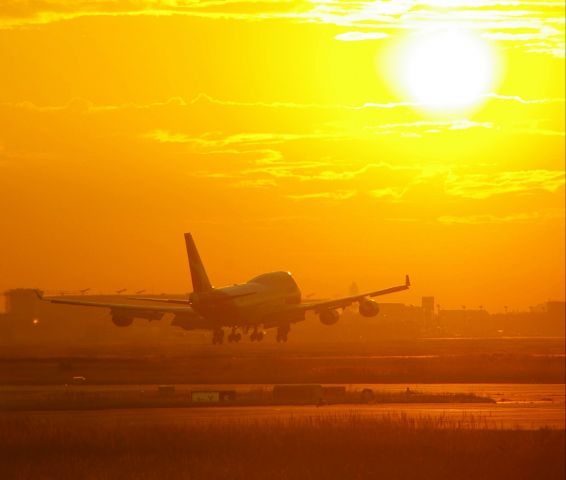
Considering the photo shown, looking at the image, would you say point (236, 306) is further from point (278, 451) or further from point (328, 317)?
point (278, 451)

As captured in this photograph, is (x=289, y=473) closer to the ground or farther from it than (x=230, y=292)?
closer to the ground

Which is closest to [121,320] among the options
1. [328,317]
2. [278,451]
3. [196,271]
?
[196,271]

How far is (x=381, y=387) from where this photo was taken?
82125mm

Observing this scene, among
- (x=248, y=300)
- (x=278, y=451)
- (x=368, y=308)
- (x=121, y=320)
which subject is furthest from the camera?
(x=368, y=308)

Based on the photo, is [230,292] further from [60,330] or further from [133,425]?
[133,425]

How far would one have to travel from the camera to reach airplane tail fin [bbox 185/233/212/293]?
9956 centimetres

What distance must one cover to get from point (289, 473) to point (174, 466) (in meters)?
4.53

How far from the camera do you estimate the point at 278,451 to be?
44.6 metres

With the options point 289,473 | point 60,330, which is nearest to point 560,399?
point 289,473

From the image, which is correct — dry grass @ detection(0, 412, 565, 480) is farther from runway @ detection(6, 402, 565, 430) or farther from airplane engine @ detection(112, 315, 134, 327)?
airplane engine @ detection(112, 315, 134, 327)

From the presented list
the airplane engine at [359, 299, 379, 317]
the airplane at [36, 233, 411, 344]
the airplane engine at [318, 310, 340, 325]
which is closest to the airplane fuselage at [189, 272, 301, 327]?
the airplane at [36, 233, 411, 344]

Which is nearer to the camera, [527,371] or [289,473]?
[289,473]

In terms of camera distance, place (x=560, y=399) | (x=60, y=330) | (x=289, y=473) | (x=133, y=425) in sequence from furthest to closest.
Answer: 1. (x=60, y=330)
2. (x=560, y=399)
3. (x=133, y=425)
4. (x=289, y=473)

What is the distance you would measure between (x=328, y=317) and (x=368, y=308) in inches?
224
